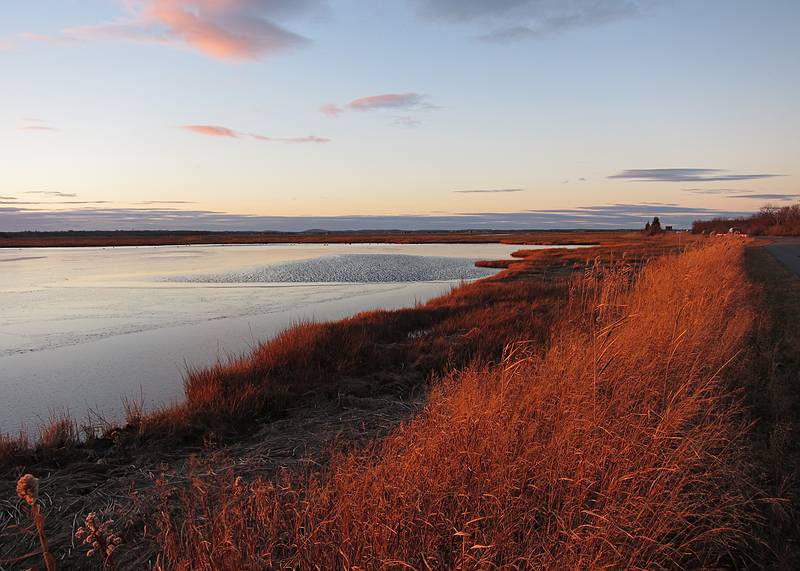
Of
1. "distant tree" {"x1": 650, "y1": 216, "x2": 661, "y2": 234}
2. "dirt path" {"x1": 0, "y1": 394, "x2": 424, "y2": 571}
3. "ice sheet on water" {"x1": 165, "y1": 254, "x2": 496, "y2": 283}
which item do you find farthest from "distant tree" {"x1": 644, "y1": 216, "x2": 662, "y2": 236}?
"dirt path" {"x1": 0, "y1": 394, "x2": 424, "y2": 571}

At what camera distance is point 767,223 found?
76938mm

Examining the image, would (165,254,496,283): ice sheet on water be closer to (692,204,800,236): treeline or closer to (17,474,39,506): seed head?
(17,474,39,506): seed head

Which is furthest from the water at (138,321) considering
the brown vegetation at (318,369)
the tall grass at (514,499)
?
the tall grass at (514,499)

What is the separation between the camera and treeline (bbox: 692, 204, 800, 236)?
223 ft

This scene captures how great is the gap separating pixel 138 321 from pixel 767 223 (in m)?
89.2

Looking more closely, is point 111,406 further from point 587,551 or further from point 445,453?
point 587,551

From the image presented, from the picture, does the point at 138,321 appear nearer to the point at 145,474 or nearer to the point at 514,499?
the point at 145,474

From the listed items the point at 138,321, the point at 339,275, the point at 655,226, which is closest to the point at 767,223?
the point at 655,226

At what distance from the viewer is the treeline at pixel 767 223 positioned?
67938 mm

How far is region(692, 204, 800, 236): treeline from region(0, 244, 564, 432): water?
58.8 metres

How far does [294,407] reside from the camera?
24.3 ft

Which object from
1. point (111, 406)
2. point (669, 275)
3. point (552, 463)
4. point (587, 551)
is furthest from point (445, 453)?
point (669, 275)

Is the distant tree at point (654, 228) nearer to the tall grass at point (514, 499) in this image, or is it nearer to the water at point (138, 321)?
the water at point (138, 321)

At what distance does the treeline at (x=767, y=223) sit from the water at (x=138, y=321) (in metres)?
58.8
